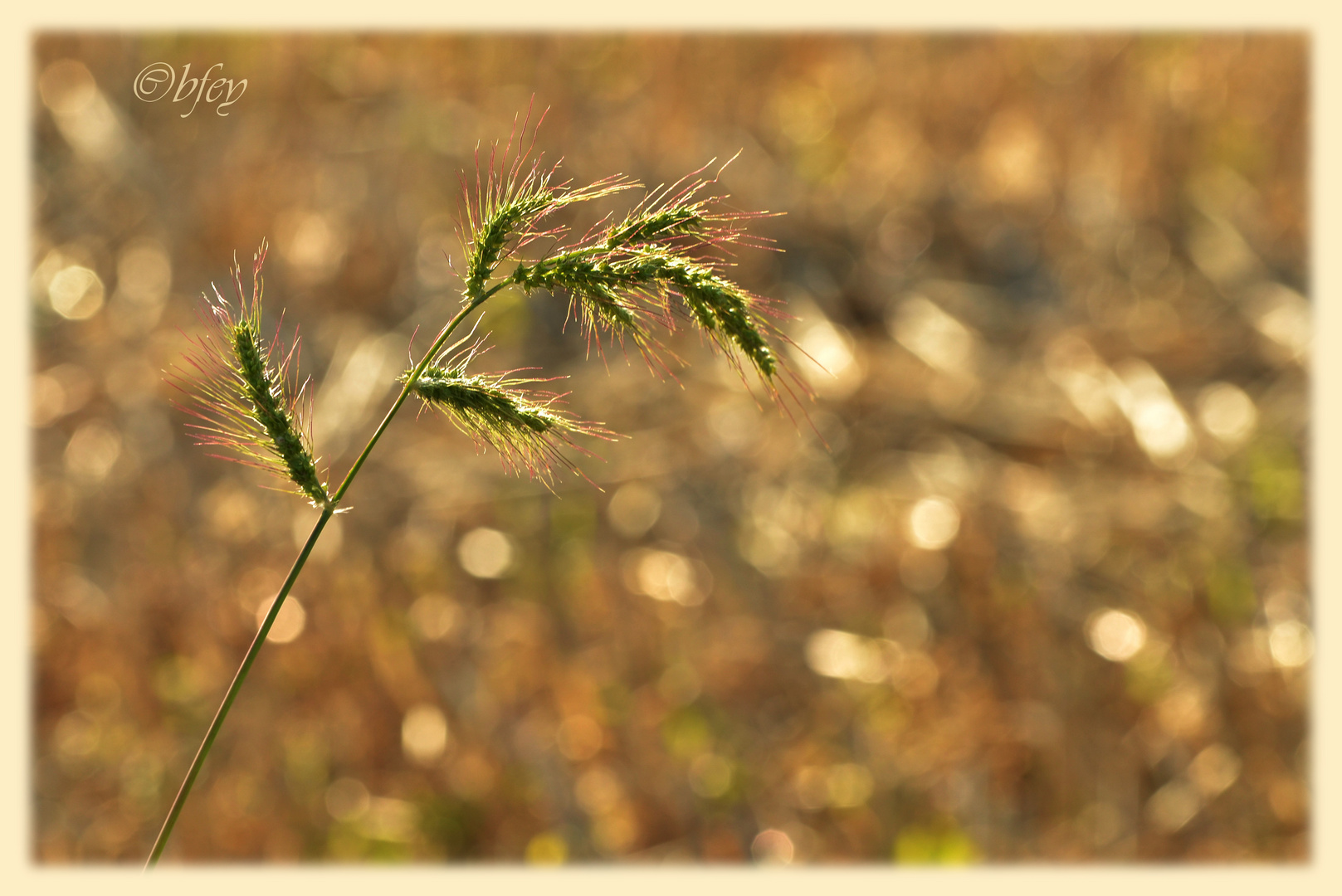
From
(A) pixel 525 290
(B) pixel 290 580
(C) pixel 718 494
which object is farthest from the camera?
(C) pixel 718 494

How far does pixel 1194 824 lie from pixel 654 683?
2.00 m

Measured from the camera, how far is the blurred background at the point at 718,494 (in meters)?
3.95

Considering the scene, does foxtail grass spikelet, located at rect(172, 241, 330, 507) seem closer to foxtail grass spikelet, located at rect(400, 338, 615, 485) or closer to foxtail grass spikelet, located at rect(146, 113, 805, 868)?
foxtail grass spikelet, located at rect(146, 113, 805, 868)

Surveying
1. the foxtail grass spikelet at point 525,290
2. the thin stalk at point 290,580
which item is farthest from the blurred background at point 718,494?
the thin stalk at point 290,580

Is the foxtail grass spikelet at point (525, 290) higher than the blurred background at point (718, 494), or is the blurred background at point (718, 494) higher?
the foxtail grass spikelet at point (525, 290)

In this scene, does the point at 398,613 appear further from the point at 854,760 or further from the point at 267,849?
the point at 854,760

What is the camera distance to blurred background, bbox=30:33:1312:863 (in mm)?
3945

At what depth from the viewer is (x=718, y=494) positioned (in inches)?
188

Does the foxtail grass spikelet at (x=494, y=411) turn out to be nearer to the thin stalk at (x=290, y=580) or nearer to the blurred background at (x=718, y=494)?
the thin stalk at (x=290, y=580)

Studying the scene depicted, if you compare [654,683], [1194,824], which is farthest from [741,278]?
[1194,824]

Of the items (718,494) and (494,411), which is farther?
(718,494)

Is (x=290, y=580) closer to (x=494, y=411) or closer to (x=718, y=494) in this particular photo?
(x=494, y=411)

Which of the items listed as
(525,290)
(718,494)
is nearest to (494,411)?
(525,290)

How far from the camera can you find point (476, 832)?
386 cm
